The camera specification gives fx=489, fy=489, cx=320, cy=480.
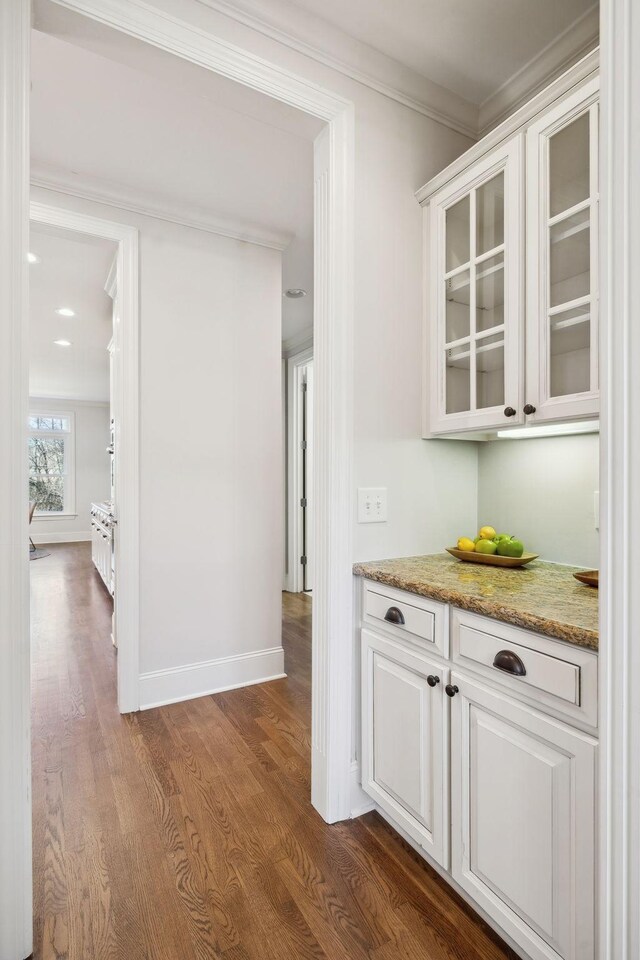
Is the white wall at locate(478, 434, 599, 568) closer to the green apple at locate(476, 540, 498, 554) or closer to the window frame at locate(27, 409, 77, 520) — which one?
the green apple at locate(476, 540, 498, 554)

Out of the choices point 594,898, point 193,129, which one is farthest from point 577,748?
point 193,129

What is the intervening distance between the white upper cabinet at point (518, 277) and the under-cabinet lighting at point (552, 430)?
68mm

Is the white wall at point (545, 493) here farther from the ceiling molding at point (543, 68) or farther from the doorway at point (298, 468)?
the doorway at point (298, 468)

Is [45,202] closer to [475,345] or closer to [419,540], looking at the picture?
[475,345]

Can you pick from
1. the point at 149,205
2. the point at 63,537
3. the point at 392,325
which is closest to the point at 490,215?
the point at 392,325

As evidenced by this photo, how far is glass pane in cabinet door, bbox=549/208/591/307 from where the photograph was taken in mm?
1408

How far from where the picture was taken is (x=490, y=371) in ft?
5.61

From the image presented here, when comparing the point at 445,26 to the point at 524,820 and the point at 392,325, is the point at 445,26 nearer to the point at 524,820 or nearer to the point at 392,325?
the point at 392,325

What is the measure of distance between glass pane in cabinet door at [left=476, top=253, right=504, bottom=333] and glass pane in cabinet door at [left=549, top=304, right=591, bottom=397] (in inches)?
8.3

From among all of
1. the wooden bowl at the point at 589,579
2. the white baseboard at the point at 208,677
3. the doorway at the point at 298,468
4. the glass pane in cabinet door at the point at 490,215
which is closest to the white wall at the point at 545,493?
the wooden bowl at the point at 589,579

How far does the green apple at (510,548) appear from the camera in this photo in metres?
1.71

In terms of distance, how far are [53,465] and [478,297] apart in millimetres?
9293

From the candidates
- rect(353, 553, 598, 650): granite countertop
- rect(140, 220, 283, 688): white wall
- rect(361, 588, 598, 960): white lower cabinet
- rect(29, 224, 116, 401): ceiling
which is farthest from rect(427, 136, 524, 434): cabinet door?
rect(29, 224, 116, 401): ceiling

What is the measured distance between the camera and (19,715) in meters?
1.24
